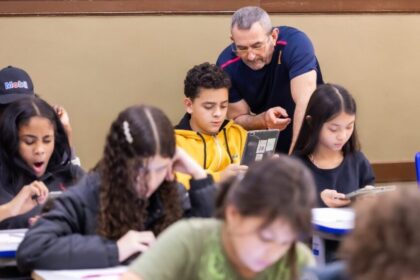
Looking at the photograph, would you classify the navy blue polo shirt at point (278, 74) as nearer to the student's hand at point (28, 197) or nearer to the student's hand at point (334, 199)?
the student's hand at point (334, 199)

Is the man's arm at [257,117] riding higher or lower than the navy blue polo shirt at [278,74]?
lower

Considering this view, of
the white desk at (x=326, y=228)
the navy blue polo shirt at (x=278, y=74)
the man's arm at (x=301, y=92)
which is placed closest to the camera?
the white desk at (x=326, y=228)

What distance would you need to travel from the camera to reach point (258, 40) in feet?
13.0

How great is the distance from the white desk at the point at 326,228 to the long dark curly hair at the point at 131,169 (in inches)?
33.5

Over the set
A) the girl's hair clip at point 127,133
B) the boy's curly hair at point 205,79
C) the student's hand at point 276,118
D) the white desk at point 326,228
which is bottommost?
the white desk at point 326,228

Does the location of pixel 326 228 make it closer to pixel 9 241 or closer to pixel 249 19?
pixel 9 241

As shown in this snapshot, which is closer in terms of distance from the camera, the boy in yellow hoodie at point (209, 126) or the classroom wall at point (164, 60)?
the boy in yellow hoodie at point (209, 126)

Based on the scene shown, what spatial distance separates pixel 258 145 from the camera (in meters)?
3.47

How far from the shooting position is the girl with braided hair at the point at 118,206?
2221mm

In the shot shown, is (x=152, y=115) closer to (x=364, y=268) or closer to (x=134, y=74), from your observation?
(x=364, y=268)

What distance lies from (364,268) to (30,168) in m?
2.02

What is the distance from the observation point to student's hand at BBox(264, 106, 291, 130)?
3.92 metres

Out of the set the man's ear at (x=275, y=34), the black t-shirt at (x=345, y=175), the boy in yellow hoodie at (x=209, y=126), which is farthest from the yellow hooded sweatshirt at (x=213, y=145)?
the man's ear at (x=275, y=34)

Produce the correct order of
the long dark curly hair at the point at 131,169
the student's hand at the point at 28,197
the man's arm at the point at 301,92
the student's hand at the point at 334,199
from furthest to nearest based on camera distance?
1. the man's arm at the point at 301,92
2. the student's hand at the point at 334,199
3. the student's hand at the point at 28,197
4. the long dark curly hair at the point at 131,169
